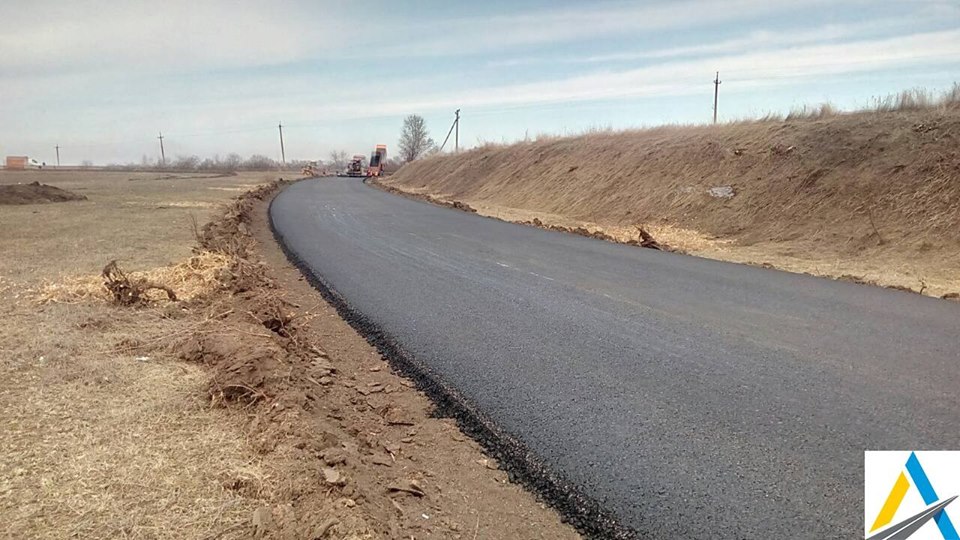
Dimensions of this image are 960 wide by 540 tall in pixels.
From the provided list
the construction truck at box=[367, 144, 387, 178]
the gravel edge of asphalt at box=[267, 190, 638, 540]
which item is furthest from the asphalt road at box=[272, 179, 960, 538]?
→ the construction truck at box=[367, 144, 387, 178]

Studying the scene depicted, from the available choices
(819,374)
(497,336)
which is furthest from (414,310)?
(819,374)

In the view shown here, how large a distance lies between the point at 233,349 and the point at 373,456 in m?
2.10

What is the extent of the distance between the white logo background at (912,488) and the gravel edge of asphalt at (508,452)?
109 centimetres

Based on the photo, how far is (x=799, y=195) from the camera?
49.5ft

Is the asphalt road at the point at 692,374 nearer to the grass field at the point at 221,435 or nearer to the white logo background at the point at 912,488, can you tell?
the white logo background at the point at 912,488

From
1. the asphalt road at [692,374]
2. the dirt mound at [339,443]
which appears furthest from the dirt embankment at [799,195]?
the dirt mound at [339,443]

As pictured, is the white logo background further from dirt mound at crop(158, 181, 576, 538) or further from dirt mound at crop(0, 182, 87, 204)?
dirt mound at crop(0, 182, 87, 204)

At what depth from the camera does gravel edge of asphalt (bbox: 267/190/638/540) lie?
3090 millimetres

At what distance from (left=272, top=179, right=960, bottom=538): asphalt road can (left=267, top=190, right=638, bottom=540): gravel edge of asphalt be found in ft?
0.30

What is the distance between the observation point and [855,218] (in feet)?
A: 43.3

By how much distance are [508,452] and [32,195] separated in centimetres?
2872

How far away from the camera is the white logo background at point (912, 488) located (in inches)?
87.5

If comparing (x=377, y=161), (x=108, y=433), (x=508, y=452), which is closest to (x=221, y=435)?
(x=108, y=433)

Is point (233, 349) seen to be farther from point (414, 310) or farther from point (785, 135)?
point (785, 135)
